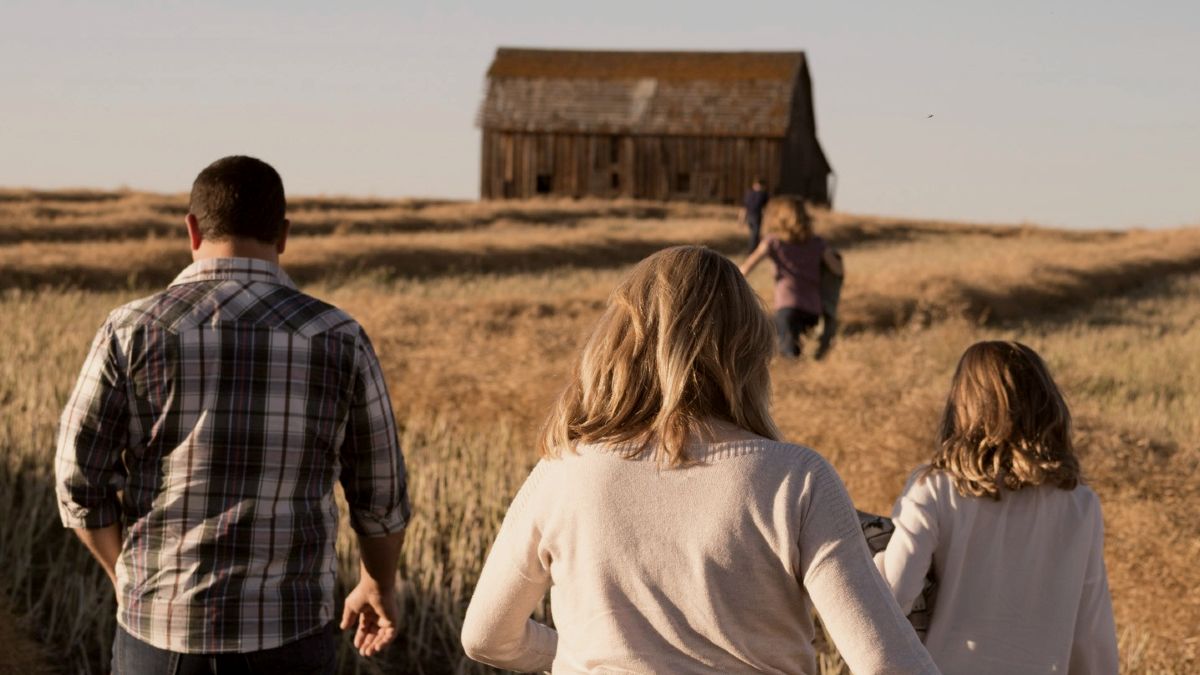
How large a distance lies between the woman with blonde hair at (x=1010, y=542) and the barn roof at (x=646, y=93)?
43.0 metres

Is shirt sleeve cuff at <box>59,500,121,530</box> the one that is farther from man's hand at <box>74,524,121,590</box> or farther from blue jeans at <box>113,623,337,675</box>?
blue jeans at <box>113,623,337,675</box>

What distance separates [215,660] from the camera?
8.88 ft

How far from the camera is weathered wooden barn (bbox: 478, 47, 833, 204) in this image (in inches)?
1802

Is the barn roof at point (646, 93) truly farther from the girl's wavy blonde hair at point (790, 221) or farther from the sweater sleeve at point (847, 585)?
the sweater sleeve at point (847, 585)

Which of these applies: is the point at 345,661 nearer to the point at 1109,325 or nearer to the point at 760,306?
the point at 760,306

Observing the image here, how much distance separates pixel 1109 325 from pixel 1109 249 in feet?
40.0

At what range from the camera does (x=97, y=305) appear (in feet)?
45.5

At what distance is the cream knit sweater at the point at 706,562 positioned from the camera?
178cm

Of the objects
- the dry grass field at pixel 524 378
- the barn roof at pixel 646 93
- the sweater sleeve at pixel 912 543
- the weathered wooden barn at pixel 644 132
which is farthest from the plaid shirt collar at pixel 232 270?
the barn roof at pixel 646 93

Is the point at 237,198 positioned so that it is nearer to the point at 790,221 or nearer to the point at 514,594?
the point at 514,594

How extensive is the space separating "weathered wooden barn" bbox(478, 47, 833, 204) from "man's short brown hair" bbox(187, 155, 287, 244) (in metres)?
43.1

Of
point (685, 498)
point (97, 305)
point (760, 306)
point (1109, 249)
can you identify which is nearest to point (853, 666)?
point (685, 498)

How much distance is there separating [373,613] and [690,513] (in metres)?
1.46

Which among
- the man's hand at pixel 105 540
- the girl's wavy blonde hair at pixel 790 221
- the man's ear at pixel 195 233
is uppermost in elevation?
the man's ear at pixel 195 233
